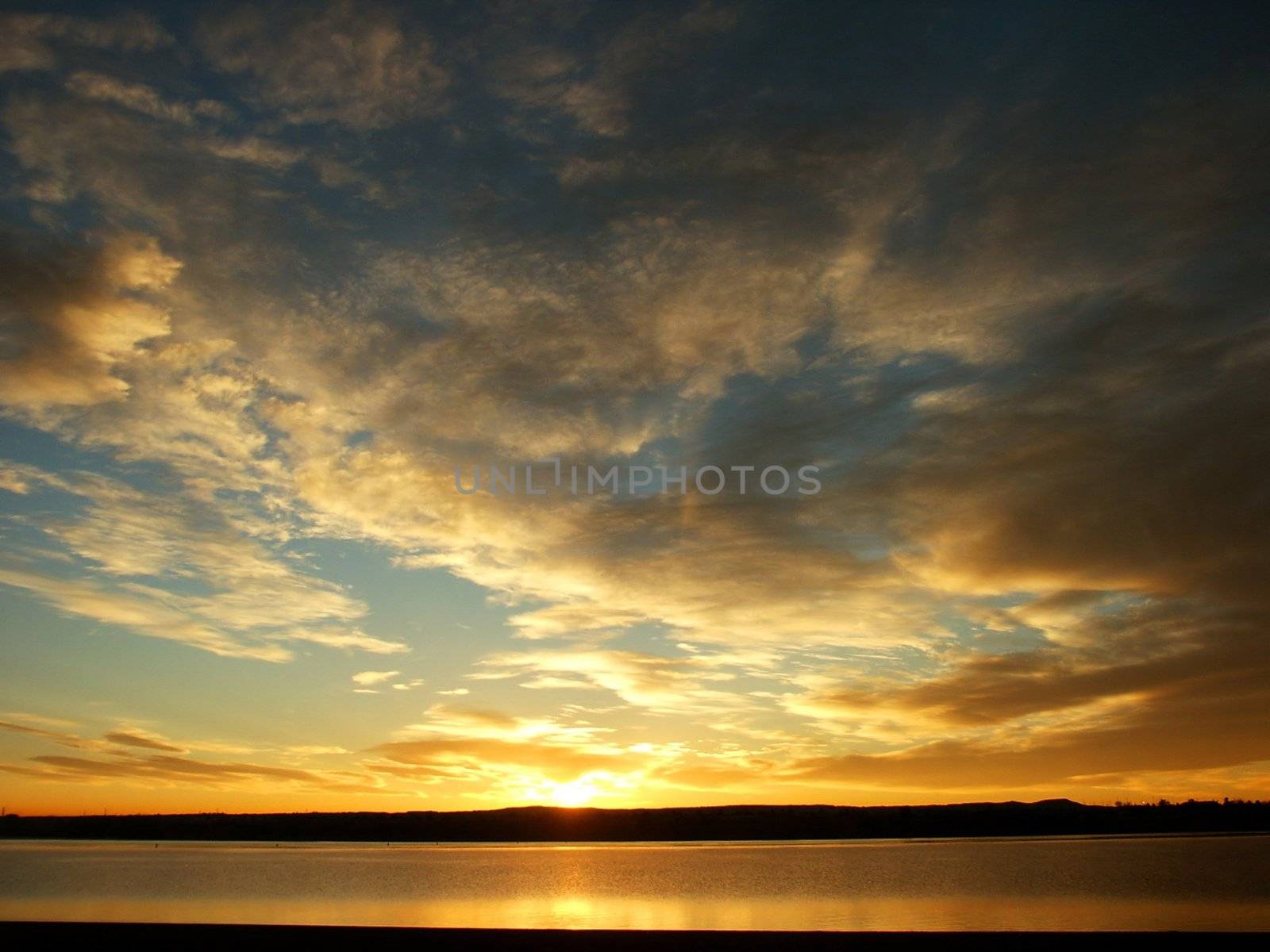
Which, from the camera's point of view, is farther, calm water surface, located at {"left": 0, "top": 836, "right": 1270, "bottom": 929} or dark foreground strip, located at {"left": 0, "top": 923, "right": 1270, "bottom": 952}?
calm water surface, located at {"left": 0, "top": 836, "right": 1270, "bottom": 929}

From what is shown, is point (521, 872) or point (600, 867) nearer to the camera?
point (521, 872)

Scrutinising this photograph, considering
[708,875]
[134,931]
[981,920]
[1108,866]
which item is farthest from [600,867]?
[134,931]

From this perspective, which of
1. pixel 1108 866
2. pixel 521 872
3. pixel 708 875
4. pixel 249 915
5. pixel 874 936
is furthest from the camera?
pixel 521 872

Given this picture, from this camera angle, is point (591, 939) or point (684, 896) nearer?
point (591, 939)

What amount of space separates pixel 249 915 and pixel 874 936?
31133mm

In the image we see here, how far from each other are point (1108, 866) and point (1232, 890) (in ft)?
131

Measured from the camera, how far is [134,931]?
2273cm

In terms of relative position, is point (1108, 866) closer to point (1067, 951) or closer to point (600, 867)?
point (600, 867)

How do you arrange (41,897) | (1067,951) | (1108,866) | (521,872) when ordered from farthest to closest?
(521,872) < (1108,866) < (41,897) < (1067,951)

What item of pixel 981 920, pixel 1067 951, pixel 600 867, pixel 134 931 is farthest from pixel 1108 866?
pixel 134 931

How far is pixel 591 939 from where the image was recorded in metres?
20.3

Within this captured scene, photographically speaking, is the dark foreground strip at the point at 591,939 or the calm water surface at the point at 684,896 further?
the calm water surface at the point at 684,896

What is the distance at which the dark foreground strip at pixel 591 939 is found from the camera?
18938 millimetres

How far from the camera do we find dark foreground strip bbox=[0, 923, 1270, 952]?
62.1 ft
